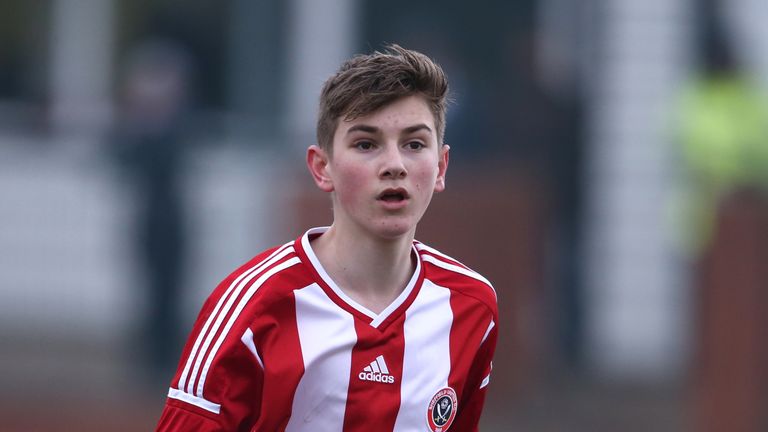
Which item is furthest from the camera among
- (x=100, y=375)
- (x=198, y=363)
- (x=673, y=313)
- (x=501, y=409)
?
(x=673, y=313)

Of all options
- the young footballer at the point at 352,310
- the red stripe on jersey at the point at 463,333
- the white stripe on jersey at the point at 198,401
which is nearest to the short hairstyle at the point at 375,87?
the young footballer at the point at 352,310

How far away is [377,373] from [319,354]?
179 mm

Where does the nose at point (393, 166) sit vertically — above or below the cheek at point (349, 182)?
above

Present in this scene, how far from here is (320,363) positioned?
12.6ft

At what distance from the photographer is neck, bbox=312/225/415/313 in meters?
3.93

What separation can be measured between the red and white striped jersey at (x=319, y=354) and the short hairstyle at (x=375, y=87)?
1.28ft

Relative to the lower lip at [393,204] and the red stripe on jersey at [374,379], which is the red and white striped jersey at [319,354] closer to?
the red stripe on jersey at [374,379]

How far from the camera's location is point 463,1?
479 inches

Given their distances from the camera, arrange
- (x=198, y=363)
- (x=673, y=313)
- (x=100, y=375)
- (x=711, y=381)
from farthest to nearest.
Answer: (x=673, y=313), (x=100, y=375), (x=711, y=381), (x=198, y=363)

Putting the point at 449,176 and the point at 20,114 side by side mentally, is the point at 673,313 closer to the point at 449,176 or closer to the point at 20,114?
the point at 449,176

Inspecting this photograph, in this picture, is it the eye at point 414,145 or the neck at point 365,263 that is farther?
the neck at point 365,263

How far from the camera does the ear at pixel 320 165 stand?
3885 millimetres

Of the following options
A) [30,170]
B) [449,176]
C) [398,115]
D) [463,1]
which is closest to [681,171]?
[449,176]

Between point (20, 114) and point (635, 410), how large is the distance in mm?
5557
